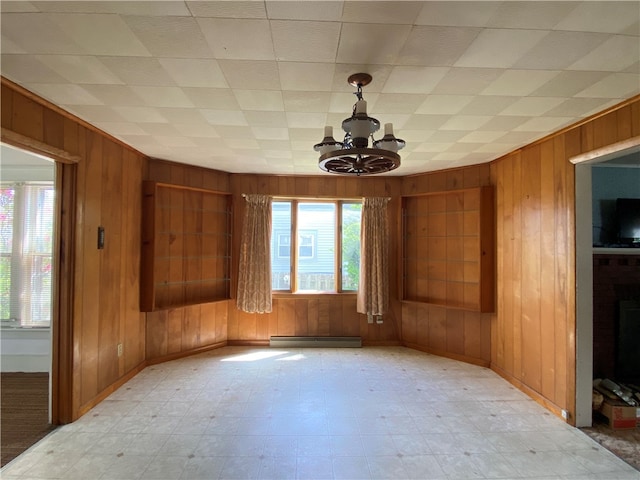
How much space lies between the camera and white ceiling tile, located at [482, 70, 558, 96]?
175cm

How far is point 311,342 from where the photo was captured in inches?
167

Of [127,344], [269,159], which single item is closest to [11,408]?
[127,344]

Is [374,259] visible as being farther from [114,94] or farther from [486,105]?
[114,94]

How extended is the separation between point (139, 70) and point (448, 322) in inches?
158

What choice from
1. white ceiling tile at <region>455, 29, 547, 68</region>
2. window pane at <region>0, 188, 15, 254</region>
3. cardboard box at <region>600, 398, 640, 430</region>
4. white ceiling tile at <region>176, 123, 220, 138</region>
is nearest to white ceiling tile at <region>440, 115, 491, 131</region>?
white ceiling tile at <region>455, 29, 547, 68</region>

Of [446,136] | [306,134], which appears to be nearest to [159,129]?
[306,134]

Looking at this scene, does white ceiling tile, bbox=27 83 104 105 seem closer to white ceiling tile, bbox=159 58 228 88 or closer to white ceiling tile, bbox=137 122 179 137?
white ceiling tile, bbox=137 122 179 137

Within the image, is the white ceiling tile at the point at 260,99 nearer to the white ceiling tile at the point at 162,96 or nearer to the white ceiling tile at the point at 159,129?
the white ceiling tile at the point at 162,96

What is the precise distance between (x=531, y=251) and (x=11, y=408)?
16.1 feet

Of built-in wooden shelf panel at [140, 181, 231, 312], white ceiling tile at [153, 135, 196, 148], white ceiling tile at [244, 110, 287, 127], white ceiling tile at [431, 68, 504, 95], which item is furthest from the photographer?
built-in wooden shelf panel at [140, 181, 231, 312]

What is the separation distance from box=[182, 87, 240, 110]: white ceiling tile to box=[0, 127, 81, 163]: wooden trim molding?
109 centimetres

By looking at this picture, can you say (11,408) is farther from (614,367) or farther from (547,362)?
(614,367)

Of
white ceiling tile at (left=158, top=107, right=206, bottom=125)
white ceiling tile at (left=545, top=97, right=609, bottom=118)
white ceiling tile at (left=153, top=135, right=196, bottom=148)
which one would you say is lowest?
white ceiling tile at (left=545, top=97, right=609, bottom=118)

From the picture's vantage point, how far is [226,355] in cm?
392
